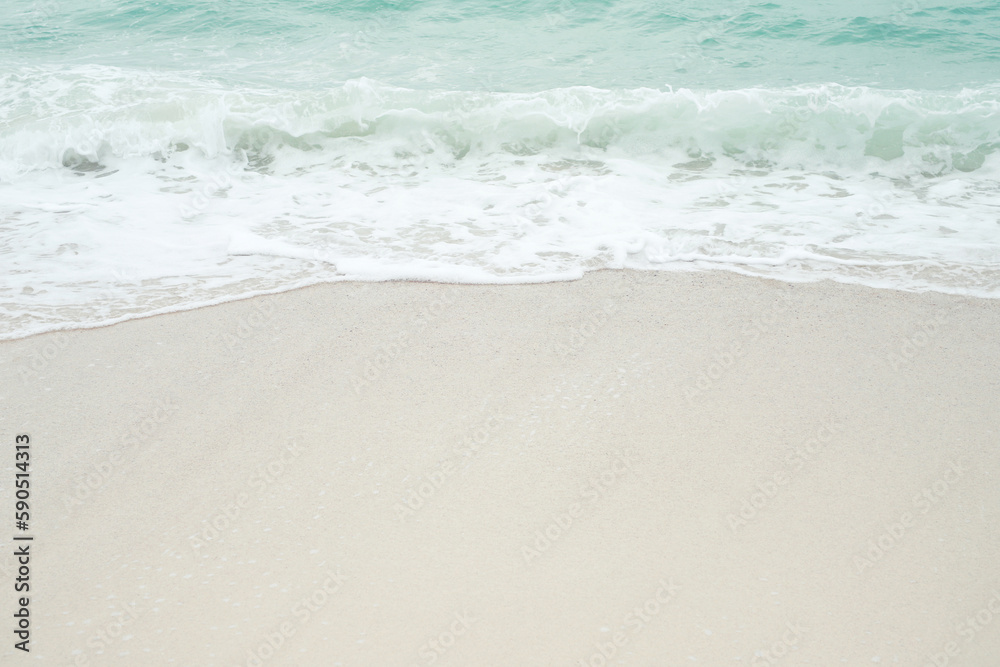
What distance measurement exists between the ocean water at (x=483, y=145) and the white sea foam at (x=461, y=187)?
3cm

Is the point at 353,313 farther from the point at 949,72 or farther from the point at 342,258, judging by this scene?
the point at 949,72

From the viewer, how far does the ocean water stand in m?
4.84

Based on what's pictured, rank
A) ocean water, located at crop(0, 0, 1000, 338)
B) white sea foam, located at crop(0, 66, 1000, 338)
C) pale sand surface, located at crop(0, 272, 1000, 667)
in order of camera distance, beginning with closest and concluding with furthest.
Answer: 1. pale sand surface, located at crop(0, 272, 1000, 667)
2. white sea foam, located at crop(0, 66, 1000, 338)
3. ocean water, located at crop(0, 0, 1000, 338)

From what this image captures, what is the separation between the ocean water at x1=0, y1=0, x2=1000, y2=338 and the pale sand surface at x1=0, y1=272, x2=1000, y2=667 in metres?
0.64

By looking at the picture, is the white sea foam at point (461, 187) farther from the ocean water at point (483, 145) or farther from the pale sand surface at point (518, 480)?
the pale sand surface at point (518, 480)

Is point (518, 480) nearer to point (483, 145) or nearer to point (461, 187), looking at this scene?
point (461, 187)

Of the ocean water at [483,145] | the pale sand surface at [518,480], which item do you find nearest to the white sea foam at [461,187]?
the ocean water at [483,145]

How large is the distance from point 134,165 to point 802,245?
239 inches

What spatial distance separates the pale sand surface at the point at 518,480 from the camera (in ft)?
7.46

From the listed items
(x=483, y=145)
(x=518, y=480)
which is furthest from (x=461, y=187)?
(x=518, y=480)

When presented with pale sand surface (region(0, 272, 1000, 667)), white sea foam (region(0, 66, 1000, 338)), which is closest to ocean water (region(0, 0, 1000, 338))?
white sea foam (region(0, 66, 1000, 338))

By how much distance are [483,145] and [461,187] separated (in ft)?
3.76

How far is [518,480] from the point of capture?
9.49ft

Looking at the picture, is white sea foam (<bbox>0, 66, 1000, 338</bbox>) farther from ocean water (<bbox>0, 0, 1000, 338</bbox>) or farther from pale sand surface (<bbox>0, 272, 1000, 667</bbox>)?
pale sand surface (<bbox>0, 272, 1000, 667</bbox>)
